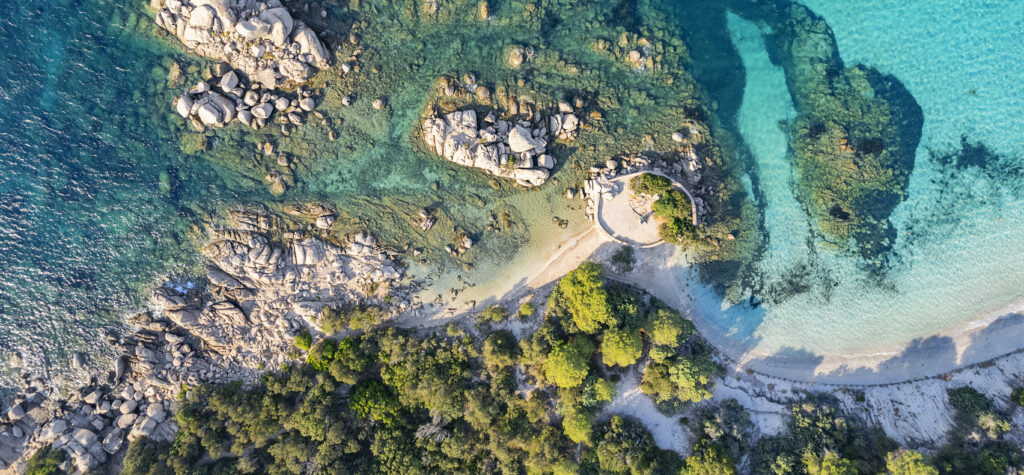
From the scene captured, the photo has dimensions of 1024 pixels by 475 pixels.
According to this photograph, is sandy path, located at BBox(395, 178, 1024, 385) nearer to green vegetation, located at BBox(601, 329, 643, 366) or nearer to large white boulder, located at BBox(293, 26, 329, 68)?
green vegetation, located at BBox(601, 329, 643, 366)

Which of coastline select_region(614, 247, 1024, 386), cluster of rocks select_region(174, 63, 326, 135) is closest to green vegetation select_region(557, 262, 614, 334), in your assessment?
coastline select_region(614, 247, 1024, 386)

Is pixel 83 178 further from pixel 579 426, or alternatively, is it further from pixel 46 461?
pixel 579 426

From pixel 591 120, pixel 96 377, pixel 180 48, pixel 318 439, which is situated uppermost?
pixel 591 120

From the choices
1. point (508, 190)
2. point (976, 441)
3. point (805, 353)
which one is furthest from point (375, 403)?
point (976, 441)

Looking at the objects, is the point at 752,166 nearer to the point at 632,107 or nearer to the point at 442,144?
the point at 632,107

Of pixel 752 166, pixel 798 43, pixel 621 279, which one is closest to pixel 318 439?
pixel 621 279

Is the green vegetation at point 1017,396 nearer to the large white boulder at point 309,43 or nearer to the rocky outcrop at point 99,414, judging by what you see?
the large white boulder at point 309,43

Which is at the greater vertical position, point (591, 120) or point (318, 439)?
point (591, 120)

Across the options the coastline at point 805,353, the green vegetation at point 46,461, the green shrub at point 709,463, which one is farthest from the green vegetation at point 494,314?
the green vegetation at point 46,461
